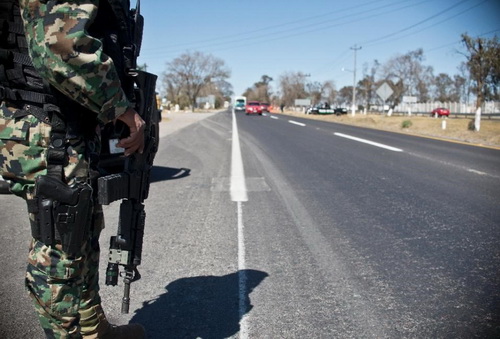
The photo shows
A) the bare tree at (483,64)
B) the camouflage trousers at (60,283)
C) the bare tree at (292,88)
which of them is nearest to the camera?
the camouflage trousers at (60,283)

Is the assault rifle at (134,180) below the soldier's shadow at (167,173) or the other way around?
the other way around

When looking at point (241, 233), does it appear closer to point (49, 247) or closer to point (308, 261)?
point (308, 261)

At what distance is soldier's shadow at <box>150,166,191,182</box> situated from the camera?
7.81 m

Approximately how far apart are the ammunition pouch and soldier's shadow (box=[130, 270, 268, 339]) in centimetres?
96

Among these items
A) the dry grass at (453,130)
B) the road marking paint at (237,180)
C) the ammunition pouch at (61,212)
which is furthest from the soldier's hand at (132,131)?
the dry grass at (453,130)

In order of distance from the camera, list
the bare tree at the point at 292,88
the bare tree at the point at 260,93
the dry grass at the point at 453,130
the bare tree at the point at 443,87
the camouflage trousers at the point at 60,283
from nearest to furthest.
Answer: the camouflage trousers at the point at 60,283, the dry grass at the point at 453,130, the bare tree at the point at 443,87, the bare tree at the point at 292,88, the bare tree at the point at 260,93

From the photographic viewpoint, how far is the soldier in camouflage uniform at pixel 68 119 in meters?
1.59

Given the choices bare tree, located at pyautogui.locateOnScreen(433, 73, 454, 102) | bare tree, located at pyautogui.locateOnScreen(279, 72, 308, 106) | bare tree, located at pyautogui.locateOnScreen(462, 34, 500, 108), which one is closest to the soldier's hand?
bare tree, located at pyautogui.locateOnScreen(462, 34, 500, 108)

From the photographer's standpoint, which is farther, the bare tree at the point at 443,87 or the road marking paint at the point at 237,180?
the bare tree at the point at 443,87

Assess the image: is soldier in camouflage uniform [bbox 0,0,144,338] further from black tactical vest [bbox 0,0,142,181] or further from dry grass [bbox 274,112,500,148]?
dry grass [bbox 274,112,500,148]

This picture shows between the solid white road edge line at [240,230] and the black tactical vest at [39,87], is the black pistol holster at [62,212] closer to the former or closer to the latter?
the black tactical vest at [39,87]

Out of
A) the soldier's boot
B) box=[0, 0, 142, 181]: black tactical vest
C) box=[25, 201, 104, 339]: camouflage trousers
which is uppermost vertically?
box=[0, 0, 142, 181]: black tactical vest

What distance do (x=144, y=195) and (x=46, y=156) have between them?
55cm

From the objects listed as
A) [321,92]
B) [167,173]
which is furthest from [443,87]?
[167,173]
